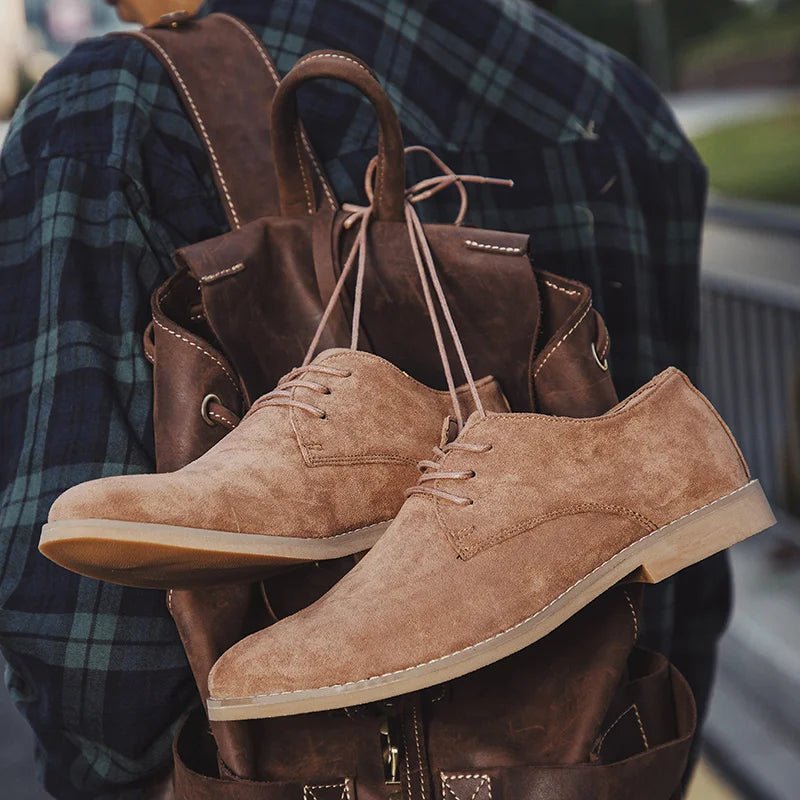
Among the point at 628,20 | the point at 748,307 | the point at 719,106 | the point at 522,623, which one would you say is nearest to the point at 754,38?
the point at 719,106

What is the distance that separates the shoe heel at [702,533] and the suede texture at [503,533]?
0.01 m

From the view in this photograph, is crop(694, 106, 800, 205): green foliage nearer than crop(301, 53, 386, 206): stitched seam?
No

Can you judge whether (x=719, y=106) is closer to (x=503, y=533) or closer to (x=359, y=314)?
(x=359, y=314)

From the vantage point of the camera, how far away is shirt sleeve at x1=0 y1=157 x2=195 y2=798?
4.81 feet

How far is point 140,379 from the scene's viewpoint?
152 cm

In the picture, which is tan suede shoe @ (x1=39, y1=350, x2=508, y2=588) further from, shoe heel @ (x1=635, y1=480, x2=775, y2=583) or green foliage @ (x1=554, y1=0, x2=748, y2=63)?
green foliage @ (x1=554, y1=0, x2=748, y2=63)

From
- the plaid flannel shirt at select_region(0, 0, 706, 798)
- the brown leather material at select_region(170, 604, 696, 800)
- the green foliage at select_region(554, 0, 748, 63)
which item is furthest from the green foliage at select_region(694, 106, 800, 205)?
the brown leather material at select_region(170, 604, 696, 800)

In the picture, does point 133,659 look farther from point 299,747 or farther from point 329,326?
point 329,326

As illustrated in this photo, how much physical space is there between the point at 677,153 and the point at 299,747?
1.15 metres

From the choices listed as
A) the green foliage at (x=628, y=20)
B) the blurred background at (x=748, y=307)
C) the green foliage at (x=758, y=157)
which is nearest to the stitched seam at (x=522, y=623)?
the blurred background at (x=748, y=307)

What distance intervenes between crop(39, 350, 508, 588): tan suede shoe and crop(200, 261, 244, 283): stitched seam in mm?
142

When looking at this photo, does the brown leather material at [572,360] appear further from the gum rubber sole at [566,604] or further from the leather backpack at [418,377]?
the gum rubber sole at [566,604]

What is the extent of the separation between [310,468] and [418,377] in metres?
0.22

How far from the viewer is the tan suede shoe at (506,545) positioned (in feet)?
3.66
